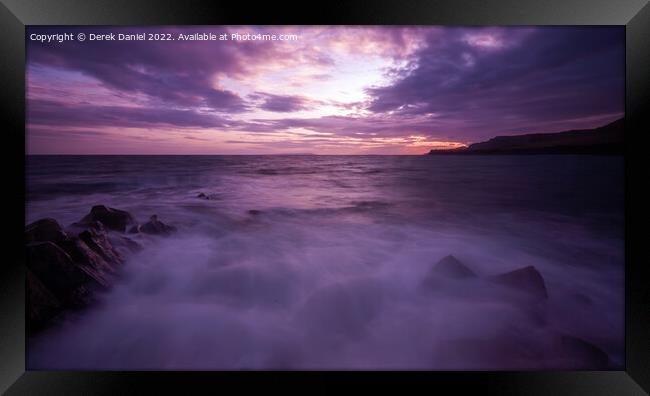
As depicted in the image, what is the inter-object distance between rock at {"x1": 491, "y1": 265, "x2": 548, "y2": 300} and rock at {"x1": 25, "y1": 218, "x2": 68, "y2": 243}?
3201 mm

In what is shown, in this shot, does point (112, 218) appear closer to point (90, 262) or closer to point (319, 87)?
point (90, 262)

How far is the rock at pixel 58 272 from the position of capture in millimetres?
1833

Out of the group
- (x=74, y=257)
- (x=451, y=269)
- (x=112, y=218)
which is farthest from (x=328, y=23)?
(x=74, y=257)

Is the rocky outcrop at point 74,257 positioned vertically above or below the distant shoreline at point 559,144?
below

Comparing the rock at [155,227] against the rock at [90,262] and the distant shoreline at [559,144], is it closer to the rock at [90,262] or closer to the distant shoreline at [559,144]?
the rock at [90,262]

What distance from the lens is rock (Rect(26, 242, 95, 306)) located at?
183 centimetres

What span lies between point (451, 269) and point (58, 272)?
2.81 m

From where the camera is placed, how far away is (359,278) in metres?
2.07

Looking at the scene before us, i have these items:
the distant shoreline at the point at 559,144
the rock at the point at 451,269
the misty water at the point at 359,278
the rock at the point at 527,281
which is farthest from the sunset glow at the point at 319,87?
the rock at the point at 527,281

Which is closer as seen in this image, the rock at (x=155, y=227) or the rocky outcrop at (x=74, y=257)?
the rocky outcrop at (x=74, y=257)

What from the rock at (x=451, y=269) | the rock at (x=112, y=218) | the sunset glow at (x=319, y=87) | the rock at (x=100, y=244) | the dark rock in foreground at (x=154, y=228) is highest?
the sunset glow at (x=319, y=87)

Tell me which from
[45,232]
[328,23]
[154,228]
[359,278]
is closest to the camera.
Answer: [328,23]

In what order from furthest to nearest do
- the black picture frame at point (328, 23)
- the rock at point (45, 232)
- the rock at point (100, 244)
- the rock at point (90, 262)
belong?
the rock at point (100, 244), the rock at point (90, 262), the rock at point (45, 232), the black picture frame at point (328, 23)

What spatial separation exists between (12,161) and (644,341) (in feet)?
14.2
